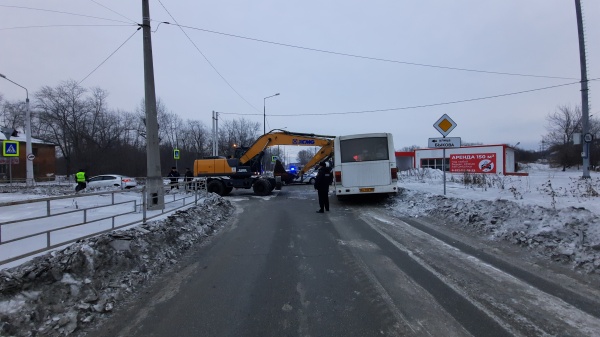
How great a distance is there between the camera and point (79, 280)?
478 centimetres

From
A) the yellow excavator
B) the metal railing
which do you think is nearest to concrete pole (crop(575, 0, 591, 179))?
the yellow excavator

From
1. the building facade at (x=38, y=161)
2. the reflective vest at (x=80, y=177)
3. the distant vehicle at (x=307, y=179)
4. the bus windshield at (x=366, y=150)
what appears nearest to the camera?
the bus windshield at (x=366, y=150)

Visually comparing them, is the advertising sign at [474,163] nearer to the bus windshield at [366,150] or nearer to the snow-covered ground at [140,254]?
the bus windshield at [366,150]

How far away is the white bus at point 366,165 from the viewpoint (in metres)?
14.7

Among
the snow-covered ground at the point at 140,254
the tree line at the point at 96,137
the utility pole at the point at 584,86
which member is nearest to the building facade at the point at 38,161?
the tree line at the point at 96,137

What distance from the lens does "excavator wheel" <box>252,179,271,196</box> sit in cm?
2191

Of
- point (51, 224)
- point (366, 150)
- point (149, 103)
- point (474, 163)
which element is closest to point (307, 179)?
point (366, 150)

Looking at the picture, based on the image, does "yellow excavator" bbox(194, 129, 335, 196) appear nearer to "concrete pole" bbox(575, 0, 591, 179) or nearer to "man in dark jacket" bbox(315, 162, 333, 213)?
"man in dark jacket" bbox(315, 162, 333, 213)

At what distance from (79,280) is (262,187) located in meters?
17.2

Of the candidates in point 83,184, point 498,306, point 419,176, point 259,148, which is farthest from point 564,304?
point 83,184

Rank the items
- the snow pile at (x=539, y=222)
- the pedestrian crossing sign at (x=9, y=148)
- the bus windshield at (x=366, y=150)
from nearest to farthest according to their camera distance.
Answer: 1. the snow pile at (x=539, y=222)
2. the bus windshield at (x=366, y=150)
3. the pedestrian crossing sign at (x=9, y=148)

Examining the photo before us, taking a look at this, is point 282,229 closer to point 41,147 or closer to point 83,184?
point 83,184

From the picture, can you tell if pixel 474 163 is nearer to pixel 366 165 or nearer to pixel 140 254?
pixel 366 165

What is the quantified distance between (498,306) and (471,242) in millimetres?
3590
